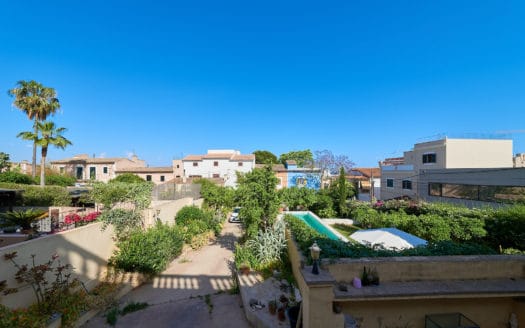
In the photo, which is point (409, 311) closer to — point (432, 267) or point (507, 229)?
point (432, 267)

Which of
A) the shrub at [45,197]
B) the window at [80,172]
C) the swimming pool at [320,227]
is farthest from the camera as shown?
the window at [80,172]

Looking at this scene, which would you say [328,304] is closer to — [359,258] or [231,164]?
[359,258]

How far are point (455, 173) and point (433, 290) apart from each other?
21.1 meters

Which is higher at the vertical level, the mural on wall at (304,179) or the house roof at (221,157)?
the house roof at (221,157)

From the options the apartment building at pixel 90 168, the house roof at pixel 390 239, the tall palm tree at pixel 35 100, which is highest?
the tall palm tree at pixel 35 100

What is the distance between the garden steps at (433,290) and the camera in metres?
4.59

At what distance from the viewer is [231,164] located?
36.6m

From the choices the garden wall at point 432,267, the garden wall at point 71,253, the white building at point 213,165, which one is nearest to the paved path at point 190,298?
the garden wall at point 71,253

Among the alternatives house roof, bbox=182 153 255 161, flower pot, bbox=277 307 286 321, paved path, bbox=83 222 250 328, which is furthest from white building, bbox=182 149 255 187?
flower pot, bbox=277 307 286 321

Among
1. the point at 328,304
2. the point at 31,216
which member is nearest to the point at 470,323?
the point at 328,304

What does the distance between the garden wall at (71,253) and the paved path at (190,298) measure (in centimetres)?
169

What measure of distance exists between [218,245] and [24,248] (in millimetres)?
9049

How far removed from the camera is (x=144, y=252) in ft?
29.5

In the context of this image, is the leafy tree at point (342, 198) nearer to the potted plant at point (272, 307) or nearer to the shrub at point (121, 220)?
the potted plant at point (272, 307)
